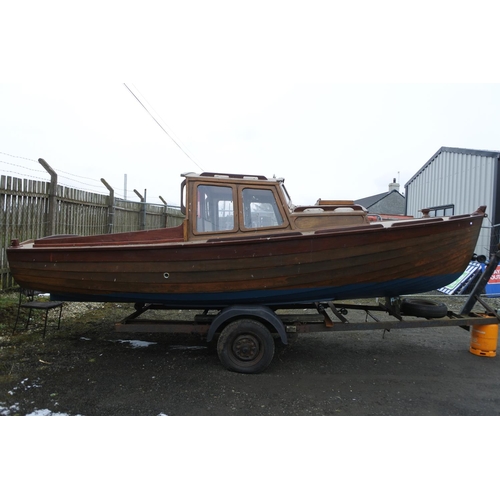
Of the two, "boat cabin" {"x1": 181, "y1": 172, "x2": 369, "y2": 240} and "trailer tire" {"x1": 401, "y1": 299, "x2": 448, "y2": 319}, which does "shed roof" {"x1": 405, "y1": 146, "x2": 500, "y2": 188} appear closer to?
"trailer tire" {"x1": 401, "y1": 299, "x2": 448, "y2": 319}

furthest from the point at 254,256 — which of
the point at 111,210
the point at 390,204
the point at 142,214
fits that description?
the point at 390,204

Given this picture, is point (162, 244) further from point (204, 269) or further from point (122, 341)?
point (122, 341)

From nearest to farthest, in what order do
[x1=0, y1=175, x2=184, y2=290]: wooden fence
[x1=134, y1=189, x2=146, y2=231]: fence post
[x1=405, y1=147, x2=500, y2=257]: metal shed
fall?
[x1=0, y1=175, x2=184, y2=290]: wooden fence → [x1=405, y1=147, x2=500, y2=257]: metal shed → [x1=134, y1=189, x2=146, y2=231]: fence post

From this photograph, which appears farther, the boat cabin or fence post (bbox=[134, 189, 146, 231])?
fence post (bbox=[134, 189, 146, 231])

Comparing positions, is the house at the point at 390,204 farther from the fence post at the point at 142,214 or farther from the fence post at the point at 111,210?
the fence post at the point at 111,210

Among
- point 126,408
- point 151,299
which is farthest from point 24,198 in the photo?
point 126,408

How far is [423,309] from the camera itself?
4.10 meters

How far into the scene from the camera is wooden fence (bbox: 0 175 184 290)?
5840mm

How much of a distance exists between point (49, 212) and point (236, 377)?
5157mm

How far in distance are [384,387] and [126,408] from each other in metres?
2.43

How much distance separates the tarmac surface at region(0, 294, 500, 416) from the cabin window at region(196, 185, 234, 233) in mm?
1588

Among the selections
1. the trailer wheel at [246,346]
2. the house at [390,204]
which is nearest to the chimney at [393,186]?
the house at [390,204]

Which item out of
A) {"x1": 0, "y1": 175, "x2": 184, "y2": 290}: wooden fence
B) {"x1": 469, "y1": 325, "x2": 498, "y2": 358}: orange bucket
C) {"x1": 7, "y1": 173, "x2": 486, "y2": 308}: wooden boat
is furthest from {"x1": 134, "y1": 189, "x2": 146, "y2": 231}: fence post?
{"x1": 469, "y1": 325, "x2": 498, "y2": 358}: orange bucket

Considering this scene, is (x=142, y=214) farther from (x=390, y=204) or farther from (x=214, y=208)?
(x=390, y=204)
